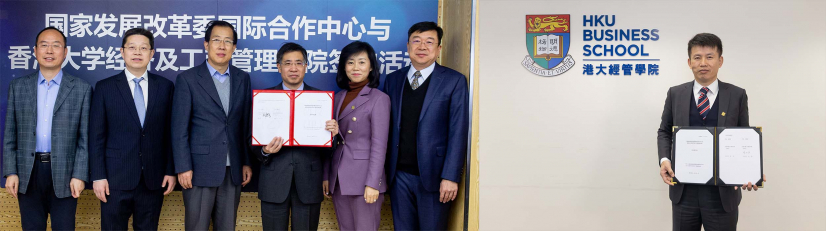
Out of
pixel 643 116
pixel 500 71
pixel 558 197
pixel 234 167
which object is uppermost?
pixel 500 71

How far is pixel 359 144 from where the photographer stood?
2639 millimetres

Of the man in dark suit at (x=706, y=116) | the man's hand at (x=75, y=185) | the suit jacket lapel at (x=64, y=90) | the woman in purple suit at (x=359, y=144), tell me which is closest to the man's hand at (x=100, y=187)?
the man's hand at (x=75, y=185)

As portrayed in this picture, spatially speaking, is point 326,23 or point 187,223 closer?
point 187,223

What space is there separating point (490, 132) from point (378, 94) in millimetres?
1557

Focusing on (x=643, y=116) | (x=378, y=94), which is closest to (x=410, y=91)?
(x=378, y=94)

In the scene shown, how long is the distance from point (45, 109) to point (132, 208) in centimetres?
75

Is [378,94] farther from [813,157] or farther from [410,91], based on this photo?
[813,157]

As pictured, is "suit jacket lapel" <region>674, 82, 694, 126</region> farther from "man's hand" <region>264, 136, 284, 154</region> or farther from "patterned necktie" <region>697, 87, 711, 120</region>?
"man's hand" <region>264, 136, 284, 154</region>

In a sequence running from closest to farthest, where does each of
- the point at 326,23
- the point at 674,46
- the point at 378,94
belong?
the point at 378,94
the point at 326,23
the point at 674,46

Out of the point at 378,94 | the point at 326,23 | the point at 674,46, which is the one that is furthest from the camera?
the point at 674,46

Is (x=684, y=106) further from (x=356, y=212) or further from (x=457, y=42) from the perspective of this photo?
(x=356, y=212)

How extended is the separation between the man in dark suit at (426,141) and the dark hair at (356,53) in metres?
0.16

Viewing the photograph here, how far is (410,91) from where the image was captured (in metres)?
2.76

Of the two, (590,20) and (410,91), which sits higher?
(590,20)
